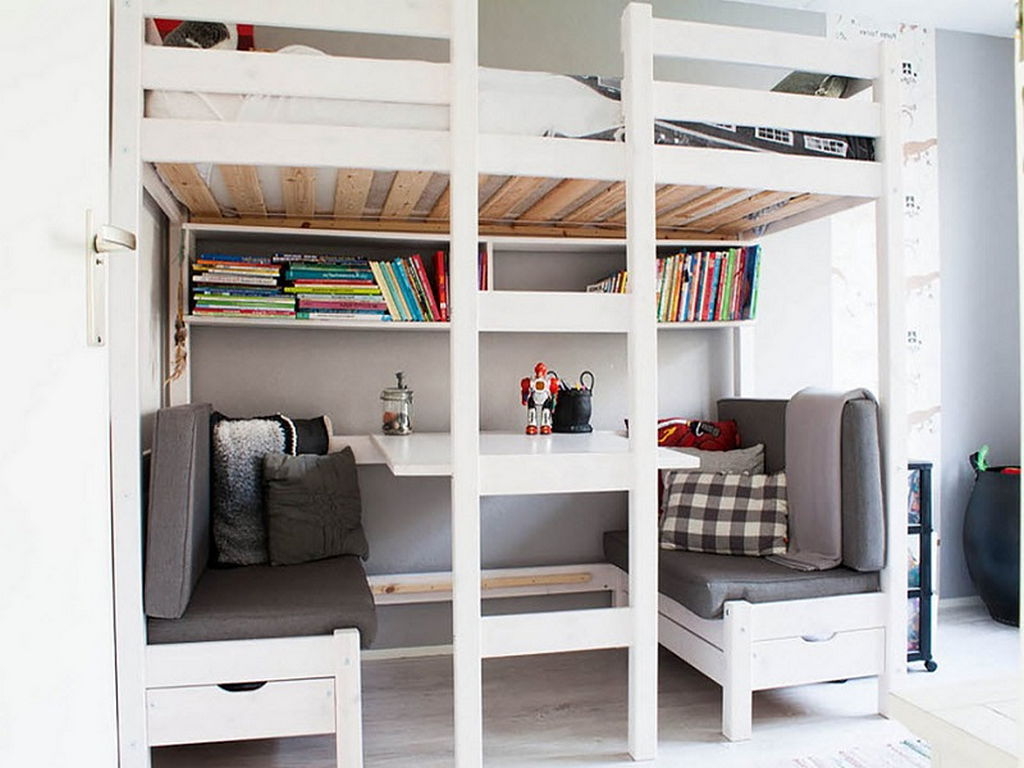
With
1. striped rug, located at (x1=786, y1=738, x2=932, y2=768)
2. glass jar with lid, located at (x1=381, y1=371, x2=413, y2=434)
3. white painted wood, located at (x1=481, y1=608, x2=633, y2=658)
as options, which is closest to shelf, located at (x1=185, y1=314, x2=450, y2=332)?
glass jar with lid, located at (x1=381, y1=371, x2=413, y2=434)

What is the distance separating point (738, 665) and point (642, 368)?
2.73 ft

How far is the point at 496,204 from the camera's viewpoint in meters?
2.77

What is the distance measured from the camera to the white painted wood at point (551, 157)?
6.78 feet

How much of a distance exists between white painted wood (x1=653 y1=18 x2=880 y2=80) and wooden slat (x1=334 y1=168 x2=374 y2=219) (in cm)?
83

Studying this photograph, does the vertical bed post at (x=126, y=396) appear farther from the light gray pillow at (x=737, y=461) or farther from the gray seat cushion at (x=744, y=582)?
the light gray pillow at (x=737, y=461)

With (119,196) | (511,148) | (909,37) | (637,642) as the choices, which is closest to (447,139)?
(511,148)

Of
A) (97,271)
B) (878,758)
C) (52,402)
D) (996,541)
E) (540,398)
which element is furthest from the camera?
(996,541)

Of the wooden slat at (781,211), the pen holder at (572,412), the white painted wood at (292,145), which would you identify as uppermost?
the wooden slat at (781,211)

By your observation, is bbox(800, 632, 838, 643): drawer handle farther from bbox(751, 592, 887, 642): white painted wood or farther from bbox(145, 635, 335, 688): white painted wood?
bbox(145, 635, 335, 688): white painted wood

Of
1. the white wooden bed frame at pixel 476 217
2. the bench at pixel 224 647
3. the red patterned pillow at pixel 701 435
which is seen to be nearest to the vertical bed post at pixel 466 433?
the white wooden bed frame at pixel 476 217

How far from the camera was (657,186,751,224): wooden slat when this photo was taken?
2.66 meters

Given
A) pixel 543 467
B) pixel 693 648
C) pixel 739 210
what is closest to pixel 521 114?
pixel 543 467

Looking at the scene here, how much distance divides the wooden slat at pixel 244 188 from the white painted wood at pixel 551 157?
0.64m

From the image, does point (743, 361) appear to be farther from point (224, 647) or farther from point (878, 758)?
point (224, 647)
